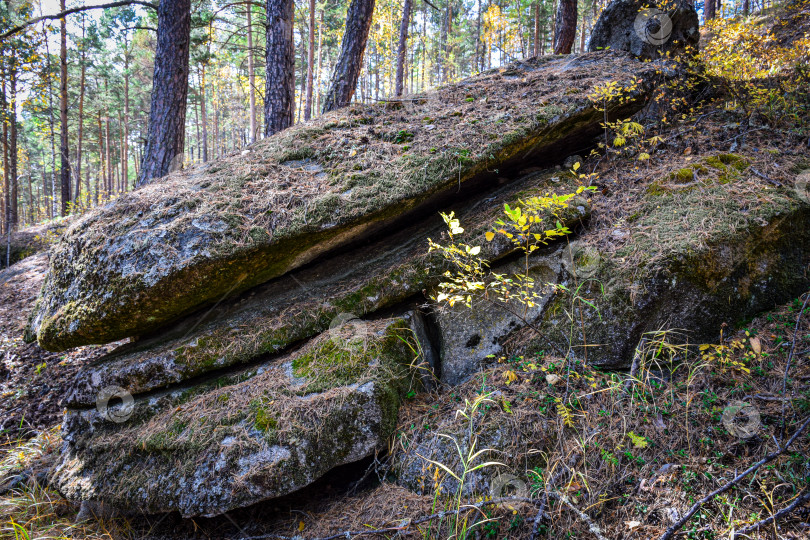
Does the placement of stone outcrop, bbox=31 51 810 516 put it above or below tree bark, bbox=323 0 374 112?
below

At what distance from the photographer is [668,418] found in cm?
239

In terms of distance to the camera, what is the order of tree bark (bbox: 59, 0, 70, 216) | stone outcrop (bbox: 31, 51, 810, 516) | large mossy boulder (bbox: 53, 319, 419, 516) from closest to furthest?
large mossy boulder (bbox: 53, 319, 419, 516) < stone outcrop (bbox: 31, 51, 810, 516) < tree bark (bbox: 59, 0, 70, 216)

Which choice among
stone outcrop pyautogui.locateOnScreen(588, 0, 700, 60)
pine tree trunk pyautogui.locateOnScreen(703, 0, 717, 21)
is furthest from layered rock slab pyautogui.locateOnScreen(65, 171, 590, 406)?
pine tree trunk pyautogui.locateOnScreen(703, 0, 717, 21)

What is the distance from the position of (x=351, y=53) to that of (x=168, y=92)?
3166mm

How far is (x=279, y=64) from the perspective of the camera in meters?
6.23

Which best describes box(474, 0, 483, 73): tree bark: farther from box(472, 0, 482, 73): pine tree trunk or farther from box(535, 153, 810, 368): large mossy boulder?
box(535, 153, 810, 368): large mossy boulder

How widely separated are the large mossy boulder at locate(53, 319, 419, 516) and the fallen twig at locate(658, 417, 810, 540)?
5.77 feet

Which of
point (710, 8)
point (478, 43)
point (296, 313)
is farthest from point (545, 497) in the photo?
point (478, 43)

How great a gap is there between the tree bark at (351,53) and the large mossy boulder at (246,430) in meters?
4.87

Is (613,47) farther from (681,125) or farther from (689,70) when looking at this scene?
(681,125)

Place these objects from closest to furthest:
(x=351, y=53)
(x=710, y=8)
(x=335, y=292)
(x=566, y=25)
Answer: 1. (x=335, y=292)
2. (x=351, y=53)
3. (x=566, y=25)
4. (x=710, y=8)

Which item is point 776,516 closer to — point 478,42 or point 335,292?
point 335,292

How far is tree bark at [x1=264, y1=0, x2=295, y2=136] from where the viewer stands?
6.21 m

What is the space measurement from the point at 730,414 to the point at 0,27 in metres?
11.2
